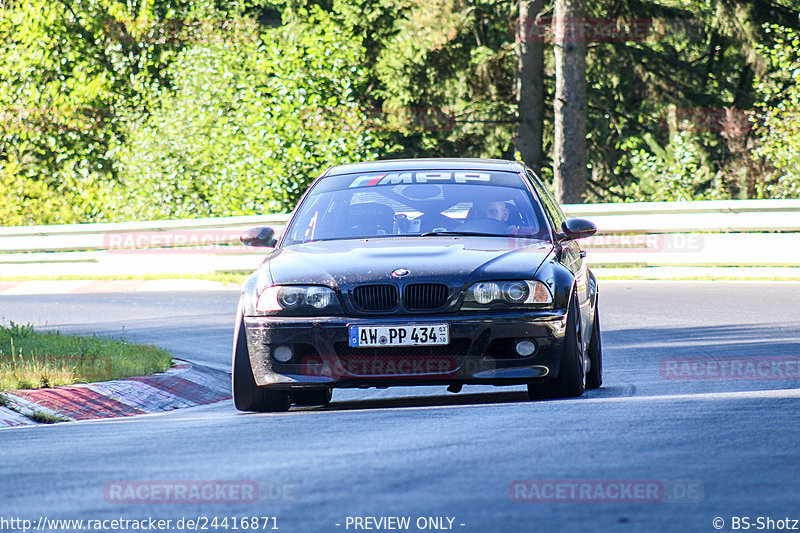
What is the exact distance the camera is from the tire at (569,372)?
8062 millimetres

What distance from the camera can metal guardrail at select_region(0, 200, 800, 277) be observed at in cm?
1822

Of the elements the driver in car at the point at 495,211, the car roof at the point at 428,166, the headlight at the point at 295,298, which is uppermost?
the car roof at the point at 428,166

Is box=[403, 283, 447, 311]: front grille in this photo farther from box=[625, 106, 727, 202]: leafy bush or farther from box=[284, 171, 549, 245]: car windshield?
box=[625, 106, 727, 202]: leafy bush

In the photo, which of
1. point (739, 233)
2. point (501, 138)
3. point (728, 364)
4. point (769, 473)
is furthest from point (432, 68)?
point (769, 473)

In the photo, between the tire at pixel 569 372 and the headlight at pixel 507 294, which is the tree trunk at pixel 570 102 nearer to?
the tire at pixel 569 372

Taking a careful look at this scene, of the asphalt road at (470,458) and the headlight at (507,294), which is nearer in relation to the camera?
the asphalt road at (470,458)

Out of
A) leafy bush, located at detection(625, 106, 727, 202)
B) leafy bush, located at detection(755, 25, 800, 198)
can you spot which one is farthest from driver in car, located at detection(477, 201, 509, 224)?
leafy bush, located at detection(625, 106, 727, 202)

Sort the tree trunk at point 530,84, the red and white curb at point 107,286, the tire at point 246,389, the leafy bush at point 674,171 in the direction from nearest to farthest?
the tire at point 246,389 → the red and white curb at point 107,286 → the tree trunk at point 530,84 → the leafy bush at point 674,171

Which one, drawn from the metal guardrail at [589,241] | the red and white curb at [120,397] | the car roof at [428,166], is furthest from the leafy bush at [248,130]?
the car roof at [428,166]

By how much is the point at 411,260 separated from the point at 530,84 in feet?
72.6

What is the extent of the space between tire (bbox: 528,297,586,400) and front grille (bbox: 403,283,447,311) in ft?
2.51

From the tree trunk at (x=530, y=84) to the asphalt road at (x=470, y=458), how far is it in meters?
19.3

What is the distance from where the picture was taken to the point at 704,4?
31.5 metres

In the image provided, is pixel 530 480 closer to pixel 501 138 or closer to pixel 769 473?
pixel 769 473
